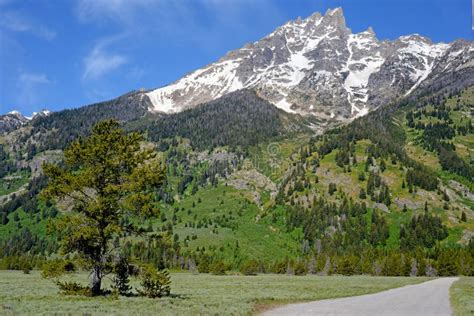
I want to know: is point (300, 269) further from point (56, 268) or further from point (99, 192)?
point (56, 268)

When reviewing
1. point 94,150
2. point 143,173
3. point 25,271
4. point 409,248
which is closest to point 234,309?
point 143,173

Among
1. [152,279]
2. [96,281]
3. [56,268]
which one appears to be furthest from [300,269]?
[56,268]

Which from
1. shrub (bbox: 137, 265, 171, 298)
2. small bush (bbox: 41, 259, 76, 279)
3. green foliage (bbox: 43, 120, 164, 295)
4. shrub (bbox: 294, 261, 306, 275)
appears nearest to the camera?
small bush (bbox: 41, 259, 76, 279)

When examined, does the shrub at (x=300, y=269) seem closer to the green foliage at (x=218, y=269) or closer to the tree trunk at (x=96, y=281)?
the green foliage at (x=218, y=269)

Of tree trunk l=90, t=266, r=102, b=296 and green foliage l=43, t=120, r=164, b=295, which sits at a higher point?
green foliage l=43, t=120, r=164, b=295

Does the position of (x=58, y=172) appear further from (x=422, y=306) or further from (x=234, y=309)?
(x=422, y=306)

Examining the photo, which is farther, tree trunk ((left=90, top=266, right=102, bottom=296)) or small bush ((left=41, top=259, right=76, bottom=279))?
tree trunk ((left=90, top=266, right=102, bottom=296))

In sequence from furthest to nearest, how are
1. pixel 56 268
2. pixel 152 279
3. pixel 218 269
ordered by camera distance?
pixel 218 269 → pixel 152 279 → pixel 56 268

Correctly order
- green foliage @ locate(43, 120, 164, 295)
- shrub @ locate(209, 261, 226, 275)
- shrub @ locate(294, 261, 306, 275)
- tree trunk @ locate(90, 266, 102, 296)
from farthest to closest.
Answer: shrub @ locate(294, 261, 306, 275) < shrub @ locate(209, 261, 226, 275) < tree trunk @ locate(90, 266, 102, 296) < green foliage @ locate(43, 120, 164, 295)

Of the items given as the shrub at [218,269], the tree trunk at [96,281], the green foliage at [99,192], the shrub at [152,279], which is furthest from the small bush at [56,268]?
the shrub at [218,269]

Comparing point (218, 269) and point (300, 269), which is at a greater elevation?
point (218, 269)

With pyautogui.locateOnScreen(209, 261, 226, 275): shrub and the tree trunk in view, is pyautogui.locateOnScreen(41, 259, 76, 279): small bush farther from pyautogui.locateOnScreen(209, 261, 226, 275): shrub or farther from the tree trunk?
pyautogui.locateOnScreen(209, 261, 226, 275): shrub

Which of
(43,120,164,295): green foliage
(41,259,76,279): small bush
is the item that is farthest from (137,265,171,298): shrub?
(41,259,76,279): small bush

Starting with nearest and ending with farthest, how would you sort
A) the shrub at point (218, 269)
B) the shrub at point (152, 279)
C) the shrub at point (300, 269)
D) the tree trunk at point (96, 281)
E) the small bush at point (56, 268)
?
the small bush at point (56, 268) < the tree trunk at point (96, 281) < the shrub at point (152, 279) < the shrub at point (218, 269) < the shrub at point (300, 269)
